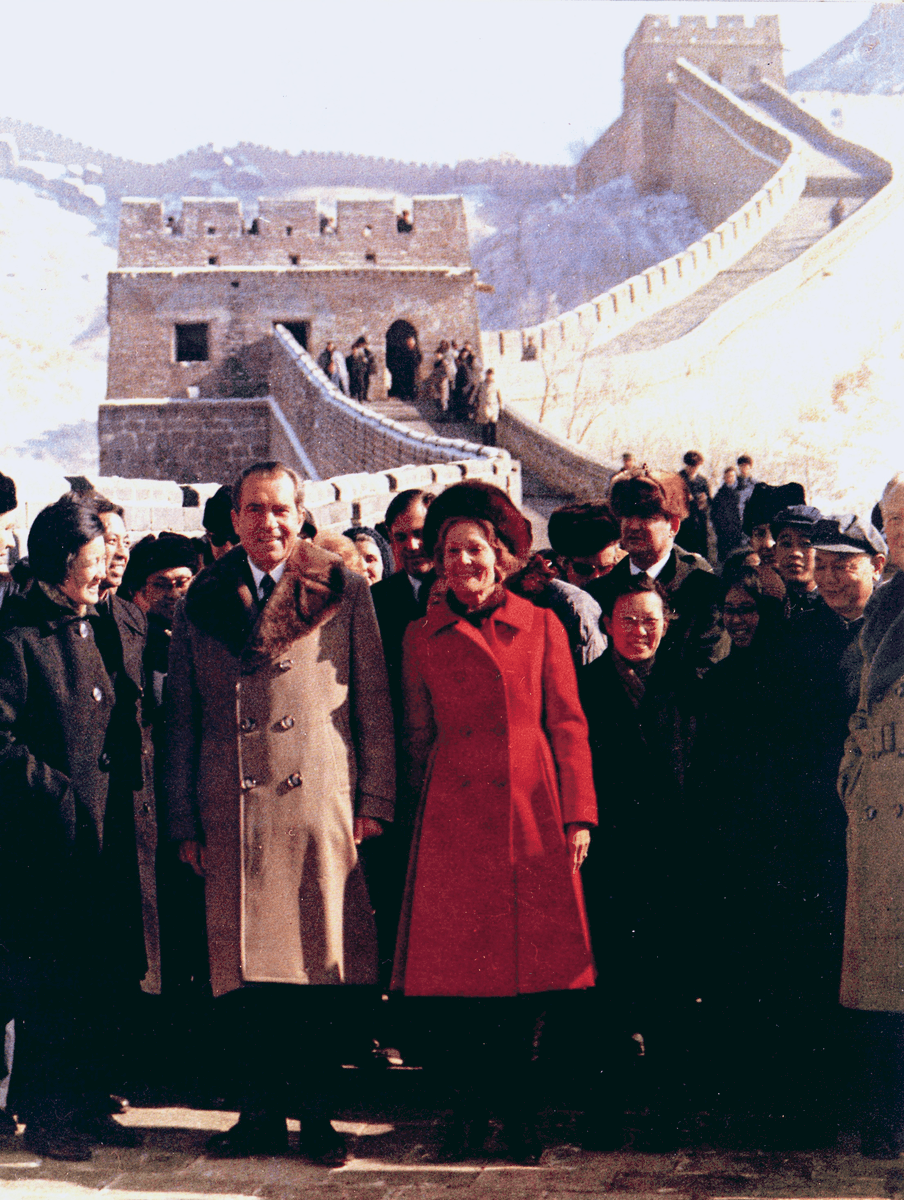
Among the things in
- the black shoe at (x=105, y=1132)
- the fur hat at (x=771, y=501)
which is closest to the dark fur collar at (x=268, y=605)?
the black shoe at (x=105, y=1132)

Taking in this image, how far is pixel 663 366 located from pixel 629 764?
67.5 ft

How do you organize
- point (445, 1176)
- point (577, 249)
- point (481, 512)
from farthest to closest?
point (577, 249)
point (481, 512)
point (445, 1176)

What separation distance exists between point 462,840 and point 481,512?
921 mm

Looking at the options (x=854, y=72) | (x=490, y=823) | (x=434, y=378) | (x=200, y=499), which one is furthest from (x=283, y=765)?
(x=854, y=72)

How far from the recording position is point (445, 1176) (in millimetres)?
3299

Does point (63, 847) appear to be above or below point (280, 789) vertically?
below

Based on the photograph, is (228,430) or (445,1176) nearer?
(445,1176)

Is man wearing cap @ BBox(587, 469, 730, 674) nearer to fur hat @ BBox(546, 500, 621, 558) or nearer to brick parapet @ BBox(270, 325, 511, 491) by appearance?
fur hat @ BBox(546, 500, 621, 558)

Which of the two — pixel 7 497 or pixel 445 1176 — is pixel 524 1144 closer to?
pixel 445 1176

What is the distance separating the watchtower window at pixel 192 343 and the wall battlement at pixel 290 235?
3.50ft

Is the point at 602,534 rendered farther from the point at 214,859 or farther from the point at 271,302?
the point at 271,302

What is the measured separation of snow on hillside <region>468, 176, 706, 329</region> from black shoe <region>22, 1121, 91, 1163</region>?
37.2 meters

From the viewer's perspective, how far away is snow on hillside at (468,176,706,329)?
3944cm

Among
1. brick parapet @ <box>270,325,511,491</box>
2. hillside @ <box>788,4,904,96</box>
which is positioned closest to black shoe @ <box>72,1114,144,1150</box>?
brick parapet @ <box>270,325,511,491</box>
